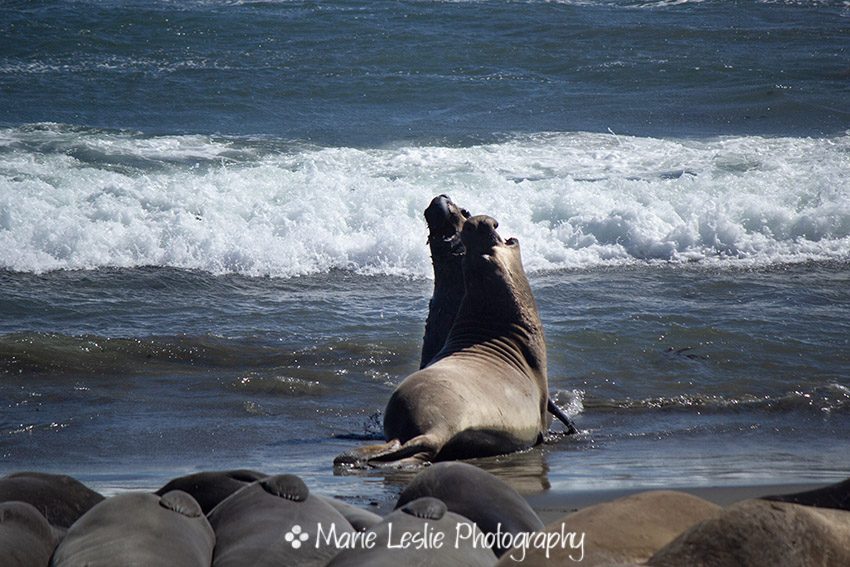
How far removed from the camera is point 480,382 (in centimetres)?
769

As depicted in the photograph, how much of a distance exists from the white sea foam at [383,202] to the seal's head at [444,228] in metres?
5.07

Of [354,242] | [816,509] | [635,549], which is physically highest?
[816,509]

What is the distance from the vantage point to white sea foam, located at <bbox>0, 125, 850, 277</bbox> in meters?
14.5

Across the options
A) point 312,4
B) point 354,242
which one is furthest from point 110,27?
point 354,242

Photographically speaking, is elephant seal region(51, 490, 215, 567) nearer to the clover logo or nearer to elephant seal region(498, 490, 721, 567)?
the clover logo

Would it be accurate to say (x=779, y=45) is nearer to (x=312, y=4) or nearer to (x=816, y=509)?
(x=312, y=4)

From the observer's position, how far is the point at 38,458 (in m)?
7.34

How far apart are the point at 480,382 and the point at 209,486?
3.45 metres

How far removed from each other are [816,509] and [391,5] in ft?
86.9

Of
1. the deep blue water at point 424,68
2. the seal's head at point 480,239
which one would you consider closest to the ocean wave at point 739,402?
the seal's head at point 480,239

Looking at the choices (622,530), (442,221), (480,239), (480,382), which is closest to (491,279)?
(480,239)

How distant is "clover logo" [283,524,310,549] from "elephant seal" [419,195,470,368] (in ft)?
16.9

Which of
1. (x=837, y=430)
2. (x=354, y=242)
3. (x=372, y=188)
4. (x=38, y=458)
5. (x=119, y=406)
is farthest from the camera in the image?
(x=372, y=188)

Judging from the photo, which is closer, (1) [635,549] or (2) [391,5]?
(1) [635,549]
